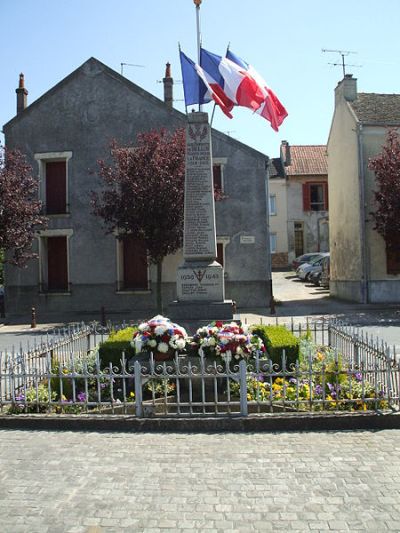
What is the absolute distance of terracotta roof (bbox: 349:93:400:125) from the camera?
22.1 meters

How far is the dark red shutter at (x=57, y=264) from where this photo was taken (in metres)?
22.0

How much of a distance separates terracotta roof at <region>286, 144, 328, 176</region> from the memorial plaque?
30.5m

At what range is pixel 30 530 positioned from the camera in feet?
13.4

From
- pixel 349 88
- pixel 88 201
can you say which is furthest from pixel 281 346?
pixel 349 88

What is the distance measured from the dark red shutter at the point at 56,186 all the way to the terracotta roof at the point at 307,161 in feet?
72.1

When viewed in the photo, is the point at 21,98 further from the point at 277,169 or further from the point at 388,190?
the point at 277,169

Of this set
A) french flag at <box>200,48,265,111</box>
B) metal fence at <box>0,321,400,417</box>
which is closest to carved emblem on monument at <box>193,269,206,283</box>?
metal fence at <box>0,321,400,417</box>

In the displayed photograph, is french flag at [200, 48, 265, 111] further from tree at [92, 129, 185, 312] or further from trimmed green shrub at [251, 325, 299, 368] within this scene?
tree at [92, 129, 185, 312]

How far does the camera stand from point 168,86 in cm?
2294

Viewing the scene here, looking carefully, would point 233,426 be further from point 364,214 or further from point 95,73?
point 95,73

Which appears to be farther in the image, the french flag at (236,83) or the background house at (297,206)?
the background house at (297,206)

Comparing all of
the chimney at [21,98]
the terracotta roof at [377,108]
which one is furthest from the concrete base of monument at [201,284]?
the chimney at [21,98]

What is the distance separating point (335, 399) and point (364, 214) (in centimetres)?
1610

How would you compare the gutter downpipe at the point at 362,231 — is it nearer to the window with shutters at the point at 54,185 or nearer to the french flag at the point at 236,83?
the window with shutters at the point at 54,185
